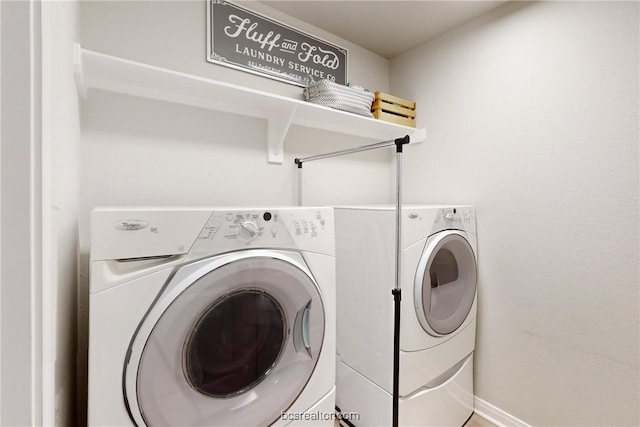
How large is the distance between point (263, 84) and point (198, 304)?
4.39 ft

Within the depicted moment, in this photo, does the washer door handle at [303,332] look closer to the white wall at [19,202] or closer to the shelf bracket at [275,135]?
the white wall at [19,202]

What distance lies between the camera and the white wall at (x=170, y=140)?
4.15 ft

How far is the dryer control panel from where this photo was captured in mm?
867

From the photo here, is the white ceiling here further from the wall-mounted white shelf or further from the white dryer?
the white dryer

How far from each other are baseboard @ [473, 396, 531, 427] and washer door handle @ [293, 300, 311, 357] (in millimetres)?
1399

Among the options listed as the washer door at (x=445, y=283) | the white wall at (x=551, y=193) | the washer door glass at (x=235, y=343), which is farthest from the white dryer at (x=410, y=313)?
the washer door glass at (x=235, y=343)

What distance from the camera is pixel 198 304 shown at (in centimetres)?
82

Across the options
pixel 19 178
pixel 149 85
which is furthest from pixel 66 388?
pixel 149 85

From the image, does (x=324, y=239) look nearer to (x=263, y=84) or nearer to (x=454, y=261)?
(x=454, y=261)

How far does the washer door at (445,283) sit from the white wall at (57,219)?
1261 millimetres

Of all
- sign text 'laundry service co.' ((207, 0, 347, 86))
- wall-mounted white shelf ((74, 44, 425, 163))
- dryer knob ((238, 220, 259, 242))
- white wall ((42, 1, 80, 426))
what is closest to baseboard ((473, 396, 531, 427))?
wall-mounted white shelf ((74, 44, 425, 163))

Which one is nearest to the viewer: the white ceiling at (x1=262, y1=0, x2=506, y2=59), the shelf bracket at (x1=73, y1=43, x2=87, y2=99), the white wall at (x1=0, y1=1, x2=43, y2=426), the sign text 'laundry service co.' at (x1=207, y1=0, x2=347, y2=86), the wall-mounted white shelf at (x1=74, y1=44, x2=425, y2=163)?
the white wall at (x1=0, y1=1, x2=43, y2=426)

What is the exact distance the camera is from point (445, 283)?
1.58 metres

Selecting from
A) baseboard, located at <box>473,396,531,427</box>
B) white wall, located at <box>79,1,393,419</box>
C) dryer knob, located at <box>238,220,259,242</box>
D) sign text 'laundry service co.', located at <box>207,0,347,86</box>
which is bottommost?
baseboard, located at <box>473,396,531,427</box>
